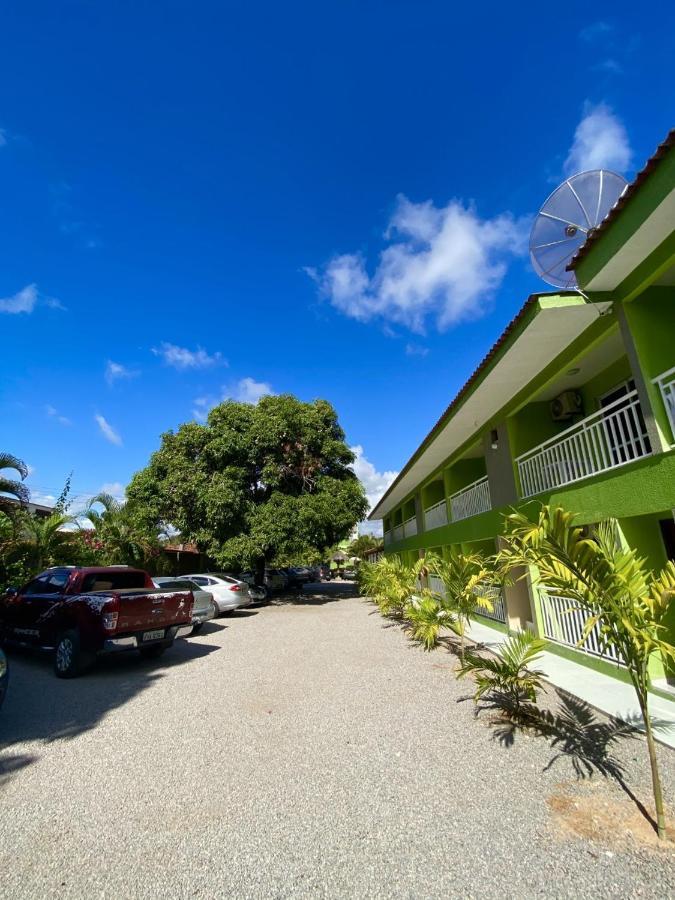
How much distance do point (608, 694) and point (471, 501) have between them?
22.3ft

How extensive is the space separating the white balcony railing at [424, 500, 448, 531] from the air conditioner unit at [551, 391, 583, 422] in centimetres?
590

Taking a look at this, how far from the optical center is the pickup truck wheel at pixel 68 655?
640cm

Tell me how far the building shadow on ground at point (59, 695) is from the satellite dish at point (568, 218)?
922cm

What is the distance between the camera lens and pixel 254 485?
59.0 ft

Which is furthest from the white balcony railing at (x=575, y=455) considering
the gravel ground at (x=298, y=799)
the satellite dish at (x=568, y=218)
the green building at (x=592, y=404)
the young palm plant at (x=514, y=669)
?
the gravel ground at (x=298, y=799)

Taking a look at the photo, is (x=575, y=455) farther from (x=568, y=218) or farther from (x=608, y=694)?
(x=568, y=218)

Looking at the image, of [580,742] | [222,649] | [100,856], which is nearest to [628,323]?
[580,742]

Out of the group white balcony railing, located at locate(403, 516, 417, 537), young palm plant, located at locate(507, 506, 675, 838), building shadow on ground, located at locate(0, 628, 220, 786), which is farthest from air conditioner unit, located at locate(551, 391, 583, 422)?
white balcony railing, located at locate(403, 516, 417, 537)

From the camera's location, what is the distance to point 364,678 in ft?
21.1

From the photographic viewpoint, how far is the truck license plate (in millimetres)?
6820

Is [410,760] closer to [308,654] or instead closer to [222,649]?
[308,654]

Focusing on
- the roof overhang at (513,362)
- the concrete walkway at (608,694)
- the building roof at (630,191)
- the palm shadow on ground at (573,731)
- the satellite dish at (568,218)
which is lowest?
the palm shadow on ground at (573,731)

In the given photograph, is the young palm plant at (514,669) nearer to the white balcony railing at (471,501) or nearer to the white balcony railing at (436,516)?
the white balcony railing at (471,501)

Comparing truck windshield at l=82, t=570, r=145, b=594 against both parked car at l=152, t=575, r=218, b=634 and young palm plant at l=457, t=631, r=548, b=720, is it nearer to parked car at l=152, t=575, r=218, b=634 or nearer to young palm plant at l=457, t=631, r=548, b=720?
parked car at l=152, t=575, r=218, b=634
